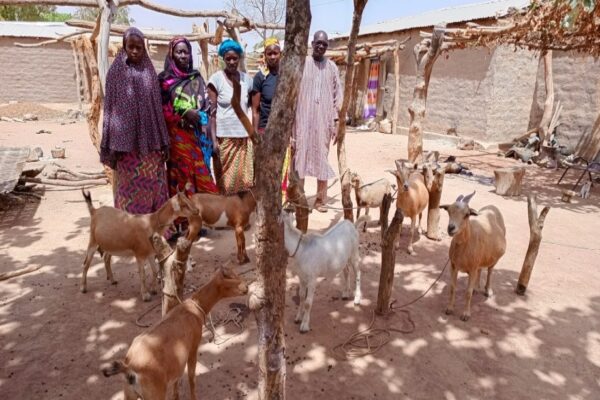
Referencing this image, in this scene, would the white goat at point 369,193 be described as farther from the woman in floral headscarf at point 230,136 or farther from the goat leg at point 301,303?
the goat leg at point 301,303

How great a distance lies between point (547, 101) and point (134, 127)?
12272mm

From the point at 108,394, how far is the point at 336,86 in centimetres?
432

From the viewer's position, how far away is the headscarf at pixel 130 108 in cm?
460

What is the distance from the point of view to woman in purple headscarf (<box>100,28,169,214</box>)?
4598 mm

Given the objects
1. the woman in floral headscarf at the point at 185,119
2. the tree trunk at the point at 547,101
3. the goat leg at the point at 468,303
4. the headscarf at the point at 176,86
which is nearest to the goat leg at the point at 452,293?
the goat leg at the point at 468,303

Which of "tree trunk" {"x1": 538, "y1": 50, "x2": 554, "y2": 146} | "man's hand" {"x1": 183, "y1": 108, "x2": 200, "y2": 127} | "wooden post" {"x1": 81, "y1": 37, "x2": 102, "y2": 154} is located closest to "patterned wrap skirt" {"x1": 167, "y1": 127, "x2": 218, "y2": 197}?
"man's hand" {"x1": 183, "y1": 108, "x2": 200, "y2": 127}

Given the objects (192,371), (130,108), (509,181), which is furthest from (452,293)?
(509,181)

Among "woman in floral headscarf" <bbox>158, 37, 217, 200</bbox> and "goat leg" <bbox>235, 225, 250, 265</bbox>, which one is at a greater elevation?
"woman in floral headscarf" <bbox>158, 37, 217, 200</bbox>

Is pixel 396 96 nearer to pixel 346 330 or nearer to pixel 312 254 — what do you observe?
pixel 312 254

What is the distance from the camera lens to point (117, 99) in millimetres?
4629

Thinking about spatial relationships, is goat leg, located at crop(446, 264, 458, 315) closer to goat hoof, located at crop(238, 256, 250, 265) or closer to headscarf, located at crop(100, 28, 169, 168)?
goat hoof, located at crop(238, 256, 250, 265)

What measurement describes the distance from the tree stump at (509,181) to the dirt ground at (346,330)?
234 cm

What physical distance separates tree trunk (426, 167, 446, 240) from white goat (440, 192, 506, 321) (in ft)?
4.76

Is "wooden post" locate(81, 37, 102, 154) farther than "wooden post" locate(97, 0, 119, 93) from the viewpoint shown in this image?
Yes
